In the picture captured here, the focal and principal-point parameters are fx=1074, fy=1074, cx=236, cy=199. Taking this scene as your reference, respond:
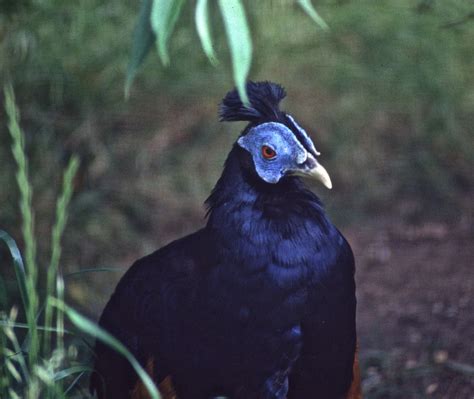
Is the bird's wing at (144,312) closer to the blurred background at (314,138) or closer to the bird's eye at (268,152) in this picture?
the bird's eye at (268,152)

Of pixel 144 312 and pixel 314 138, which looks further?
pixel 314 138

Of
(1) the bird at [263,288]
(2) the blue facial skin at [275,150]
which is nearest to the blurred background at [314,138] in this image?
(1) the bird at [263,288]

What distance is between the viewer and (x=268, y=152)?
3156 millimetres

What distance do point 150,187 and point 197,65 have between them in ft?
2.35

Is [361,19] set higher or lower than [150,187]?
higher

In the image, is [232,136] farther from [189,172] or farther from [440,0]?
[440,0]

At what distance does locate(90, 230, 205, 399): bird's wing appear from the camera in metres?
3.38

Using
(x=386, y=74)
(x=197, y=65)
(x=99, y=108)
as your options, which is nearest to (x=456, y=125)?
(x=386, y=74)

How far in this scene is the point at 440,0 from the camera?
4.88 meters

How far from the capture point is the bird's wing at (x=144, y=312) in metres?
3.38

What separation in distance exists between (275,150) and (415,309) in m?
1.83

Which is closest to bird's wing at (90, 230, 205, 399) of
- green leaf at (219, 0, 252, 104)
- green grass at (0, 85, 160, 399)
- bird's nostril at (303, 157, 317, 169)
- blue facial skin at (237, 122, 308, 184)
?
green grass at (0, 85, 160, 399)

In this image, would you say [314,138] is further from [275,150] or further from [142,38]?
[142,38]

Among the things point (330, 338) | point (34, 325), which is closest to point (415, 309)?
point (330, 338)
